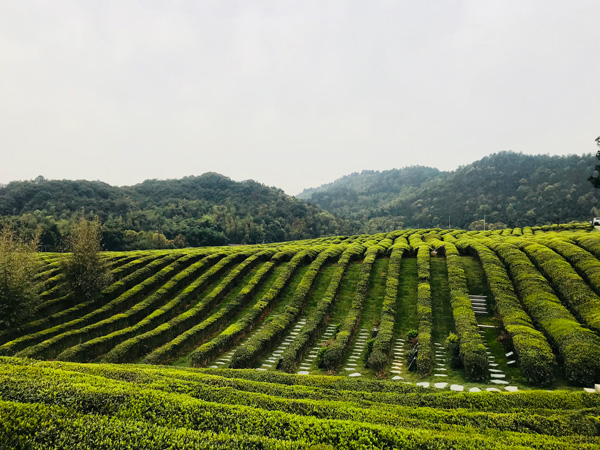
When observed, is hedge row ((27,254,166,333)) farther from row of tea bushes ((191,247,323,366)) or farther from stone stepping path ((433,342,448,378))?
stone stepping path ((433,342,448,378))

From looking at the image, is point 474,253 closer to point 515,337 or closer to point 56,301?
point 515,337

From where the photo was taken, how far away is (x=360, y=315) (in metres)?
22.6

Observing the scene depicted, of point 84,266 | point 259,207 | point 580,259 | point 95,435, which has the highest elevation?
point 259,207

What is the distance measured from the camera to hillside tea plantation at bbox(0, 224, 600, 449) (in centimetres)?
757

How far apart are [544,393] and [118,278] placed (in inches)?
1138

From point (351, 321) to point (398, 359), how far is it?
396cm

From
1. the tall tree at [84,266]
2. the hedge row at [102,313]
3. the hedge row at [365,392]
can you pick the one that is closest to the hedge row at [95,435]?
the hedge row at [365,392]

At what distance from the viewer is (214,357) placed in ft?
63.0

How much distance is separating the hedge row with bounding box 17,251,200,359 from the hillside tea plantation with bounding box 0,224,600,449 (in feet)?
A: 0.36

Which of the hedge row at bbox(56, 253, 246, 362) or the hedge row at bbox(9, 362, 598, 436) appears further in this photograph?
the hedge row at bbox(56, 253, 246, 362)

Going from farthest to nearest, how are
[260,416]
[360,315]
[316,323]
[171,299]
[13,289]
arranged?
1. [171,299]
2. [360,315]
3. [13,289]
4. [316,323]
5. [260,416]

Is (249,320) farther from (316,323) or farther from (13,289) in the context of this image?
(13,289)

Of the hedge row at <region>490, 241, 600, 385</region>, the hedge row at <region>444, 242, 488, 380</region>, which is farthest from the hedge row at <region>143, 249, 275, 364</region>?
the hedge row at <region>490, 241, 600, 385</region>

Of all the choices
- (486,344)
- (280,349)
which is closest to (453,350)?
(486,344)
